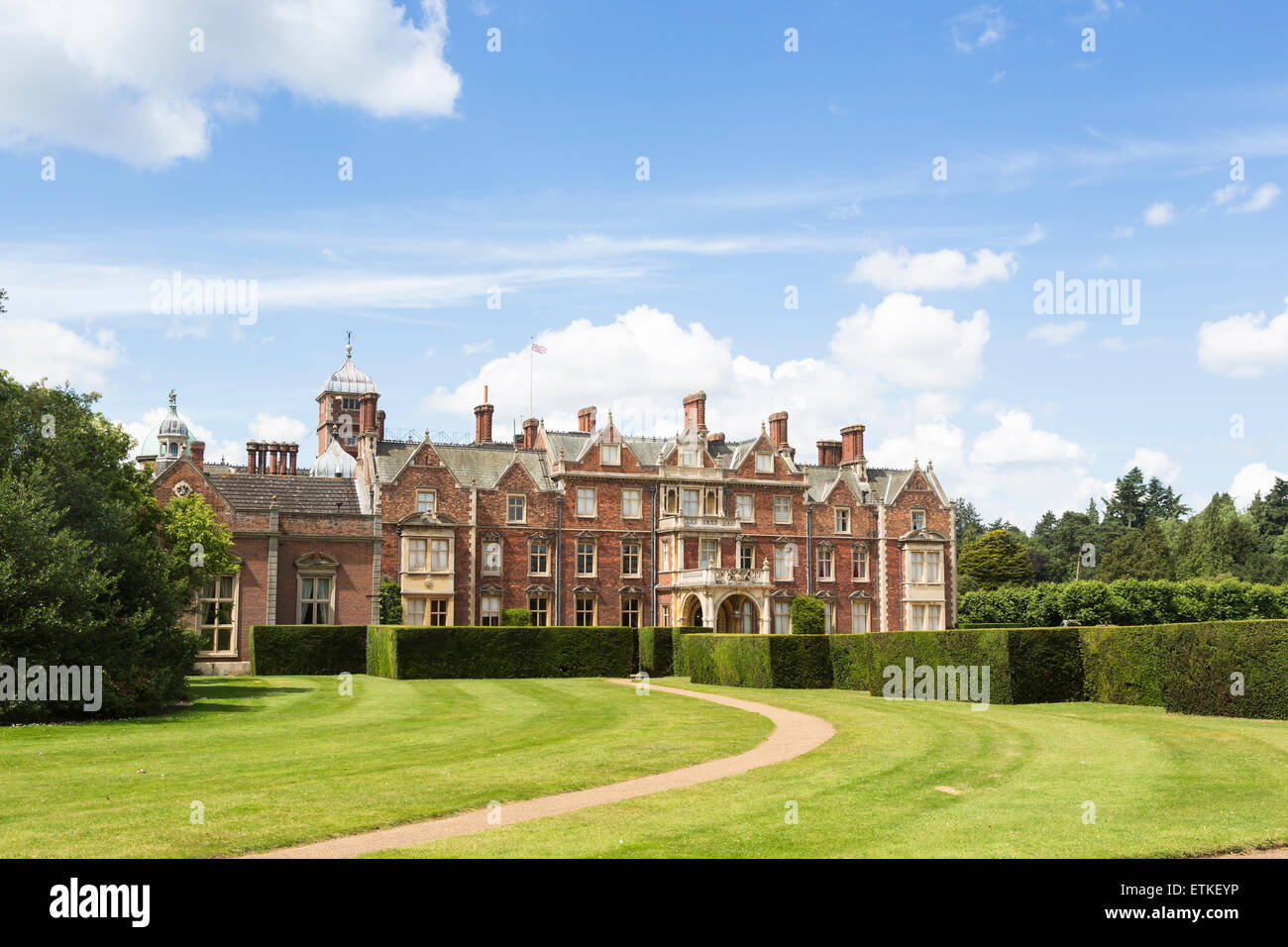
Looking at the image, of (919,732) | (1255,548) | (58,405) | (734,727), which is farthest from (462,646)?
(1255,548)

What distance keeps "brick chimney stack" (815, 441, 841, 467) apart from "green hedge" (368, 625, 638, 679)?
97.9ft

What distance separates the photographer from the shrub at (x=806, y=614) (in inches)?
2290

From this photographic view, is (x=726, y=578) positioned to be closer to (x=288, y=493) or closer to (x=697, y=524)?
(x=697, y=524)

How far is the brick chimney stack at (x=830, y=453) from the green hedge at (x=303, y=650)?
1415 inches

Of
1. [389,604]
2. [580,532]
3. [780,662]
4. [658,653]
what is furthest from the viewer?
[580,532]

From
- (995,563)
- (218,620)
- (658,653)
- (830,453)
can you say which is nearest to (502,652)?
(658,653)

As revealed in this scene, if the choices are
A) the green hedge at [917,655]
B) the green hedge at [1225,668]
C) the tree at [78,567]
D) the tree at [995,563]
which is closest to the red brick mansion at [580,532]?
the green hedge at [917,655]

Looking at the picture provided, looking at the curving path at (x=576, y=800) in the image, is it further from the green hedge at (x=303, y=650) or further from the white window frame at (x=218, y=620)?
the white window frame at (x=218, y=620)

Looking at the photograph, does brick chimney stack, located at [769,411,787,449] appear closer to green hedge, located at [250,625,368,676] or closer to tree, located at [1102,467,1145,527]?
green hedge, located at [250,625,368,676]

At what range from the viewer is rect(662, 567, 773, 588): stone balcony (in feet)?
187

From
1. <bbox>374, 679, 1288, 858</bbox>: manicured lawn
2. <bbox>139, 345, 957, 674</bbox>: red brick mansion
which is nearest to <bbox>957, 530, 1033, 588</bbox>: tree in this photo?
<bbox>139, 345, 957, 674</bbox>: red brick mansion

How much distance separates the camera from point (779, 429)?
68.3m

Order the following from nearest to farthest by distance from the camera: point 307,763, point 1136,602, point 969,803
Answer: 1. point 969,803
2. point 307,763
3. point 1136,602

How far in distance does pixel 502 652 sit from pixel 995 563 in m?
72.2
